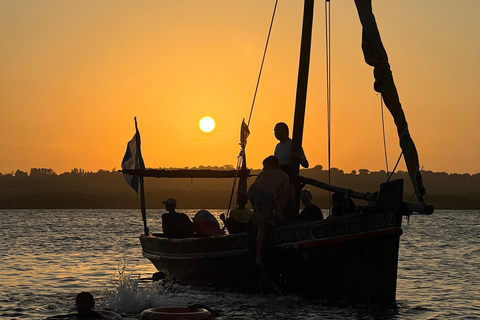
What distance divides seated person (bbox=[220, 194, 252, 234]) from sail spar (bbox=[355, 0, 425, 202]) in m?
4.90

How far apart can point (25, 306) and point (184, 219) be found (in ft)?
15.7

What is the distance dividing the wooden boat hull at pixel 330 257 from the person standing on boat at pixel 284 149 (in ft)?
5.77

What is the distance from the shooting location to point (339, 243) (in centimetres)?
1490

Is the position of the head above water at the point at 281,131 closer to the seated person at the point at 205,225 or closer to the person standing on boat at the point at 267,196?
the person standing on boat at the point at 267,196

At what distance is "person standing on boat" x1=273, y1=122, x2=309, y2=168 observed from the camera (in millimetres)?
16281

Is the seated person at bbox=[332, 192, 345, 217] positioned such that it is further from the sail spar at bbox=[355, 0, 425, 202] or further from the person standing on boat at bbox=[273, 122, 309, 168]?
the sail spar at bbox=[355, 0, 425, 202]

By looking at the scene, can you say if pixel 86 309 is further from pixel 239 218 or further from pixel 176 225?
pixel 176 225

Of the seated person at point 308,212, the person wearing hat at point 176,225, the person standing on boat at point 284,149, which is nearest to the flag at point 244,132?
the person wearing hat at point 176,225

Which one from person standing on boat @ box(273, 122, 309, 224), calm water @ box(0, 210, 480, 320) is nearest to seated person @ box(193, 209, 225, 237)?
calm water @ box(0, 210, 480, 320)

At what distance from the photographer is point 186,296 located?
58.9 feet

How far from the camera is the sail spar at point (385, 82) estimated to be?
14031mm

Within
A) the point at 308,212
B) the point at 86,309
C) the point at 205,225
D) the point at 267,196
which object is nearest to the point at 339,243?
the point at 308,212

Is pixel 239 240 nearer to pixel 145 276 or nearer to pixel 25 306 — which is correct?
pixel 25 306

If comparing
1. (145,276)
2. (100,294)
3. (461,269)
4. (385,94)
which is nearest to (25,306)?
(100,294)
